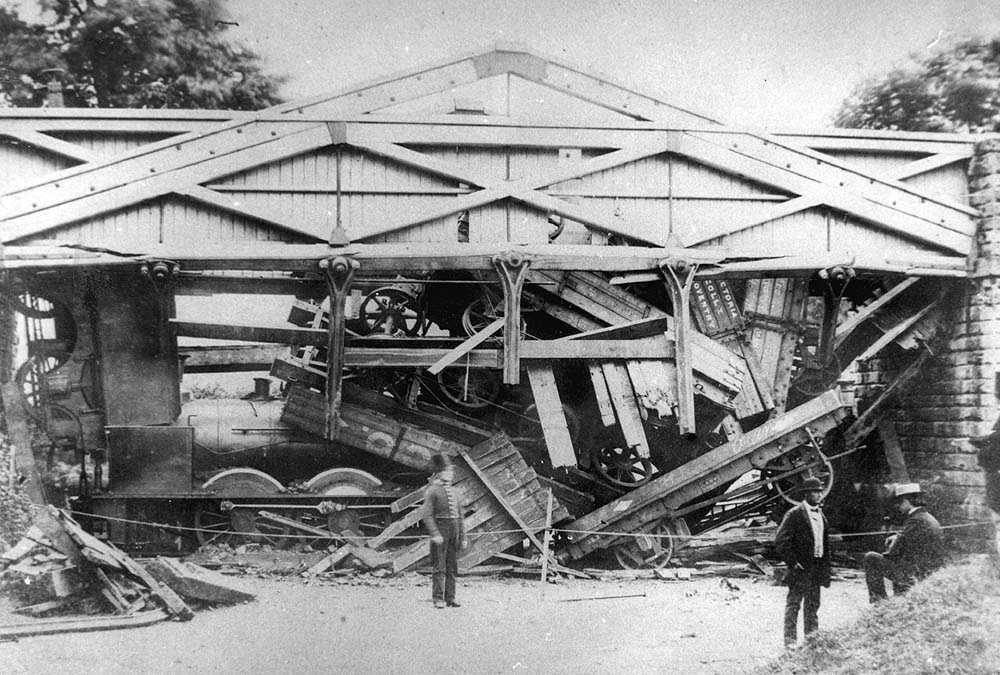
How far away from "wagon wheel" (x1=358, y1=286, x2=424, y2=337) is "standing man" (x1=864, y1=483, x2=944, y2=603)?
6004mm

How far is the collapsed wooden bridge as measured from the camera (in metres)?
8.80

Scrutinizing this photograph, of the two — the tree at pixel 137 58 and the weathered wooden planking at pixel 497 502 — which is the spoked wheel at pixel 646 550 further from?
the tree at pixel 137 58

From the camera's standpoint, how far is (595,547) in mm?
9539

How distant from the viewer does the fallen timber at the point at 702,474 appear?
9516 millimetres

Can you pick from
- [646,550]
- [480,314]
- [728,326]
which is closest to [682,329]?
[728,326]

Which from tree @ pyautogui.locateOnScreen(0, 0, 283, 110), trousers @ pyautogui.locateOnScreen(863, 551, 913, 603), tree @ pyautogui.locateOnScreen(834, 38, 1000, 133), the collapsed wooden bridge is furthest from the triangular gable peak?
trousers @ pyautogui.locateOnScreen(863, 551, 913, 603)

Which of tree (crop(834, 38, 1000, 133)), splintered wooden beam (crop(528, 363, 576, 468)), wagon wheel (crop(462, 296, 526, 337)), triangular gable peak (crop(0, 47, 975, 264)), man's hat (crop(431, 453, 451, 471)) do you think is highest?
tree (crop(834, 38, 1000, 133))

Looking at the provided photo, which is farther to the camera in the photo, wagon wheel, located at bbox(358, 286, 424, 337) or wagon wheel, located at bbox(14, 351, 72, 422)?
wagon wheel, located at bbox(358, 286, 424, 337)

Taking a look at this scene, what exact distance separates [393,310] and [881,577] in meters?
6.44

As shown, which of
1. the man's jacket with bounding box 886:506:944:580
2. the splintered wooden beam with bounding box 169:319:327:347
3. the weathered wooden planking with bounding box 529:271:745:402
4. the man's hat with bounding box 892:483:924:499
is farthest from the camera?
the weathered wooden planking with bounding box 529:271:745:402

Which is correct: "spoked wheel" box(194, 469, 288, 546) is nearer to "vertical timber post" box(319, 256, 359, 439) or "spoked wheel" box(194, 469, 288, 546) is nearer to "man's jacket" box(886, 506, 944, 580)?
"vertical timber post" box(319, 256, 359, 439)

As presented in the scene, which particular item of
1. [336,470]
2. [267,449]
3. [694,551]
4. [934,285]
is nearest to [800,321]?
[934,285]

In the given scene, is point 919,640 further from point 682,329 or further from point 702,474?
point 682,329

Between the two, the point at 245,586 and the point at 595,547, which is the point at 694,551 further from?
the point at 245,586
